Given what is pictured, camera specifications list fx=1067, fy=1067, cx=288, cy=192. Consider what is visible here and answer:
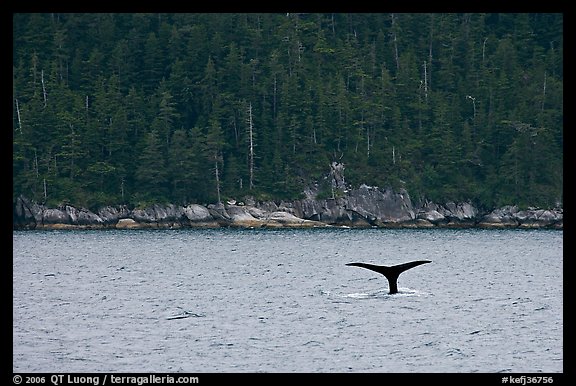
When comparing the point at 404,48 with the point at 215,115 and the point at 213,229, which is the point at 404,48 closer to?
the point at 215,115

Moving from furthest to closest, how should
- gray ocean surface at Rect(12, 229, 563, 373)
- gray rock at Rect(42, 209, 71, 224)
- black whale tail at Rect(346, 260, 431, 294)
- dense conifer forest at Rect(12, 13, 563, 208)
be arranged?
dense conifer forest at Rect(12, 13, 563, 208)
gray rock at Rect(42, 209, 71, 224)
black whale tail at Rect(346, 260, 431, 294)
gray ocean surface at Rect(12, 229, 563, 373)

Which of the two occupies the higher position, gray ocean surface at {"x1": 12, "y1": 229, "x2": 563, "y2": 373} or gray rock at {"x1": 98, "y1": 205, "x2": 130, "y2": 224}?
gray ocean surface at {"x1": 12, "y1": 229, "x2": 563, "y2": 373}

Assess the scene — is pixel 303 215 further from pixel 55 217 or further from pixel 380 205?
pixel 55 217

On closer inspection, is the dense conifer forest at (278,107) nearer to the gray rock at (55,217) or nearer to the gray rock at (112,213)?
the gray rock at (112,213)

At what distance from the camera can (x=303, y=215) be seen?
104 meters

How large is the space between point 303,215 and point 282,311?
6643cm

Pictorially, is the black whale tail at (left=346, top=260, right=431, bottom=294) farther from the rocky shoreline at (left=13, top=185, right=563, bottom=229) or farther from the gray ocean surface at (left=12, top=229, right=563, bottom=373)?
the rocky shoreline at (left=13, top=185, right=563, bottom=229)

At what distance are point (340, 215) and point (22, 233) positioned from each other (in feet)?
98.4

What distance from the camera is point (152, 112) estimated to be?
116000mm

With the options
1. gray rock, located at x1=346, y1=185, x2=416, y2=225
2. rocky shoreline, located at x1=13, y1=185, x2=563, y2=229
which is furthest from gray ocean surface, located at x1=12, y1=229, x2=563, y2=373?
gray rock, located at x1=346, y1=185, x2=416, y2=225

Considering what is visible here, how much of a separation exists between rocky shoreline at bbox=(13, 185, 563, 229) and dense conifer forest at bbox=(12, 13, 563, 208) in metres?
1.49

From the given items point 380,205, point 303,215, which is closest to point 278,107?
point 303,215

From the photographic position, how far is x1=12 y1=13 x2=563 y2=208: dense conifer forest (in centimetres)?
10862
